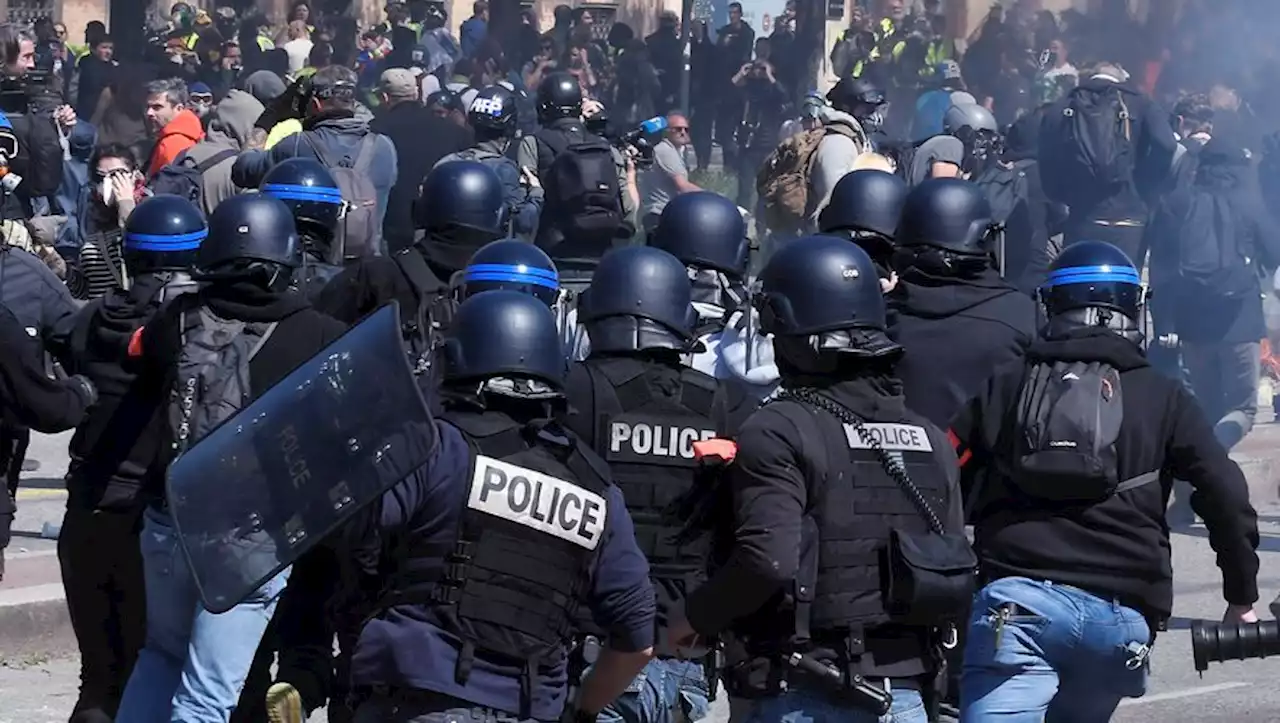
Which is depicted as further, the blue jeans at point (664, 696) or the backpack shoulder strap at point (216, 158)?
the backpack shoulder strap at point (216, 158)

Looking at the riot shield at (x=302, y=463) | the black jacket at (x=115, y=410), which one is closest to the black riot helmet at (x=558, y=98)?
the black jacket at (x=115, y=410)

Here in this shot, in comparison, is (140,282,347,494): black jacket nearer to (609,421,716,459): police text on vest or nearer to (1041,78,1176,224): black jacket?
(609,421,716,459): police text on vest

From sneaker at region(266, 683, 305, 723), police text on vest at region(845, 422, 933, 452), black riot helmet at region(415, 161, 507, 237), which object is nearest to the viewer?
sneaker at region(266, 683, 305, 723)

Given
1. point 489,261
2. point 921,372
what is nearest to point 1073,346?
point 921,372

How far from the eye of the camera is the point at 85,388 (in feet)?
19.8

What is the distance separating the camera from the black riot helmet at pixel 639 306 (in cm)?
562

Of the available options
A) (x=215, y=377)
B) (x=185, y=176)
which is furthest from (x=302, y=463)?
(x=185, y=176)

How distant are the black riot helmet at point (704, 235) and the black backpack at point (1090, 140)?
615 cm

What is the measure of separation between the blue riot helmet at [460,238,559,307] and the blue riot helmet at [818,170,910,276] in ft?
3.79

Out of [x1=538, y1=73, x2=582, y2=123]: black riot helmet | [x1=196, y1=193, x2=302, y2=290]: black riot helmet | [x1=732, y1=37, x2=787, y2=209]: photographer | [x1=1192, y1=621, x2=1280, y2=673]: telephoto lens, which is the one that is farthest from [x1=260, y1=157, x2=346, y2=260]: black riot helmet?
[x1=732, y1=37, x2=787, y2=209]: photographer

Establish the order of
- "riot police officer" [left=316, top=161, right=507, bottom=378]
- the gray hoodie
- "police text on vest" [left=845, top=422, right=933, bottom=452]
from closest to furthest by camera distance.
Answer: "police text on vest" [left=845, top=422, right=933, bottom=452] → "riot police officer" [left=316, top=161, right=507, bottom=378] → the gray hoodie

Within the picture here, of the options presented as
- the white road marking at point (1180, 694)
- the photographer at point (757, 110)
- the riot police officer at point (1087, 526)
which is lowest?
the photographer at point (757, 110)

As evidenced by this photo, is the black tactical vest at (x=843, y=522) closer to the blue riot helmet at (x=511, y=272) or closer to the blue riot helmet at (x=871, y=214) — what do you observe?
the blue riot helmet at (x=511, y=272)

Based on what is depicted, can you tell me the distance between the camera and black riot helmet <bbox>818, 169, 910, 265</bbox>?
23.6ft
